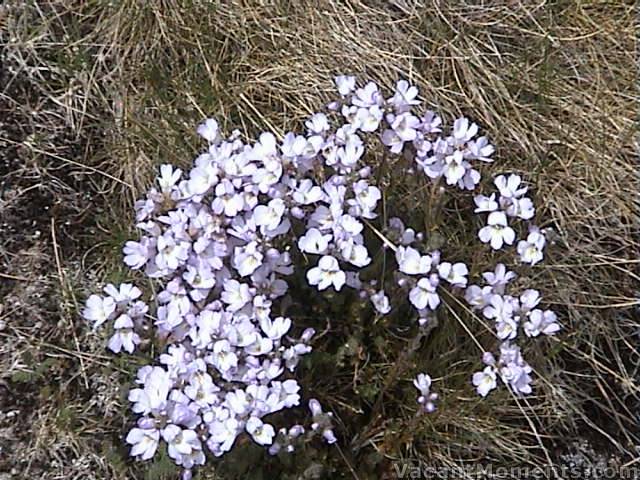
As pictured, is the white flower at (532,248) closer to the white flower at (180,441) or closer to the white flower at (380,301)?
the white flower at (380,301)

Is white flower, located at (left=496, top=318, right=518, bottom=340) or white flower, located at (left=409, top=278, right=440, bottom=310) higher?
white flower, located at (left=409, top=278, right=440, bottom=310)

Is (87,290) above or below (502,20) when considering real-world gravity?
below

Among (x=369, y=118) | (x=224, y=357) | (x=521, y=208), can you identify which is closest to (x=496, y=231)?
(x=521, y=208)

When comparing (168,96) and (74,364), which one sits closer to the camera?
(74,364)

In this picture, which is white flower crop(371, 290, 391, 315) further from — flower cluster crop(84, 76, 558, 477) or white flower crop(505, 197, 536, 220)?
white flower crop(505, 197, 536, 220)

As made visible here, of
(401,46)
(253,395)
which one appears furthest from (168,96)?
(253,395)

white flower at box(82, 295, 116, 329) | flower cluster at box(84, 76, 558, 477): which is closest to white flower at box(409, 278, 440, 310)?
flower cluster at box(84, 76, 558, 477)

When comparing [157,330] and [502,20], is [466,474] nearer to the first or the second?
[157,330]
